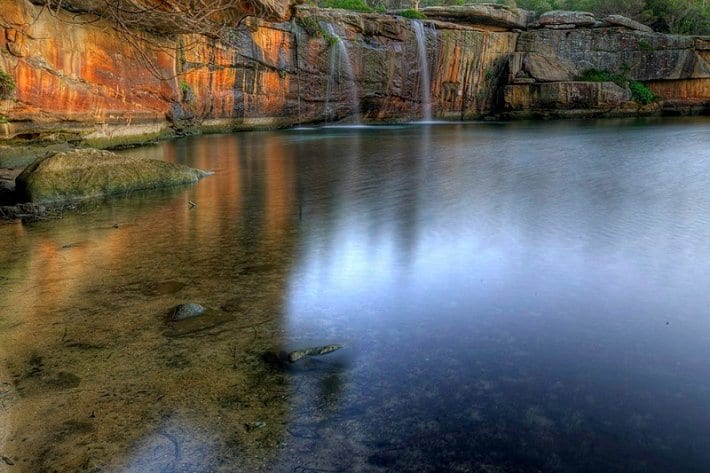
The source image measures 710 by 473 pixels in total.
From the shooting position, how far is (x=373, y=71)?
2634 centimetres

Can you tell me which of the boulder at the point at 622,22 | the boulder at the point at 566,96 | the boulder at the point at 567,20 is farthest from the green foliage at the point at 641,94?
the boulder at the point at 567,20

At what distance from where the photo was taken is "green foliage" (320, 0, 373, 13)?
96.4 ft

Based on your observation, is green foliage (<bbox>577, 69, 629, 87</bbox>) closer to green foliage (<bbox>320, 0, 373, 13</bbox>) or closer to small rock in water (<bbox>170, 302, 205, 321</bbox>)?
green foliage (<bbox>320, 0, 373, 13</bbox>)

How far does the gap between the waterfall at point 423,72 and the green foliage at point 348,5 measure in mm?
3513

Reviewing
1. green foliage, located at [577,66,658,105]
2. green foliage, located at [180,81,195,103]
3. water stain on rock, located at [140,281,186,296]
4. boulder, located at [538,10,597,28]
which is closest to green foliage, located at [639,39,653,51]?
green foliage, located at [577,66,658,105]

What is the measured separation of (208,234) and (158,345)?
108 inches

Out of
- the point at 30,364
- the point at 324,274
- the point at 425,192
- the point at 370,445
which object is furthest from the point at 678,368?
the point at 425,192

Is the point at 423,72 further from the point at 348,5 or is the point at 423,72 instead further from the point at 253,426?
the point at 253,426

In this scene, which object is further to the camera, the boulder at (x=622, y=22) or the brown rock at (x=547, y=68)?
the boulder at (x=622, y=22)

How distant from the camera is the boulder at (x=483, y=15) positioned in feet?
90.4

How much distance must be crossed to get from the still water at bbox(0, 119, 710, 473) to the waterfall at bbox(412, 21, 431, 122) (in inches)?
859

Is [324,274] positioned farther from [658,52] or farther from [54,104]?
[658,52]

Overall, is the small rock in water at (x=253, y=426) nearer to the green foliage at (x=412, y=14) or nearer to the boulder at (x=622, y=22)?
the green foliage at (x=412, y=14)

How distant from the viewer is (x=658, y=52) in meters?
28.2
